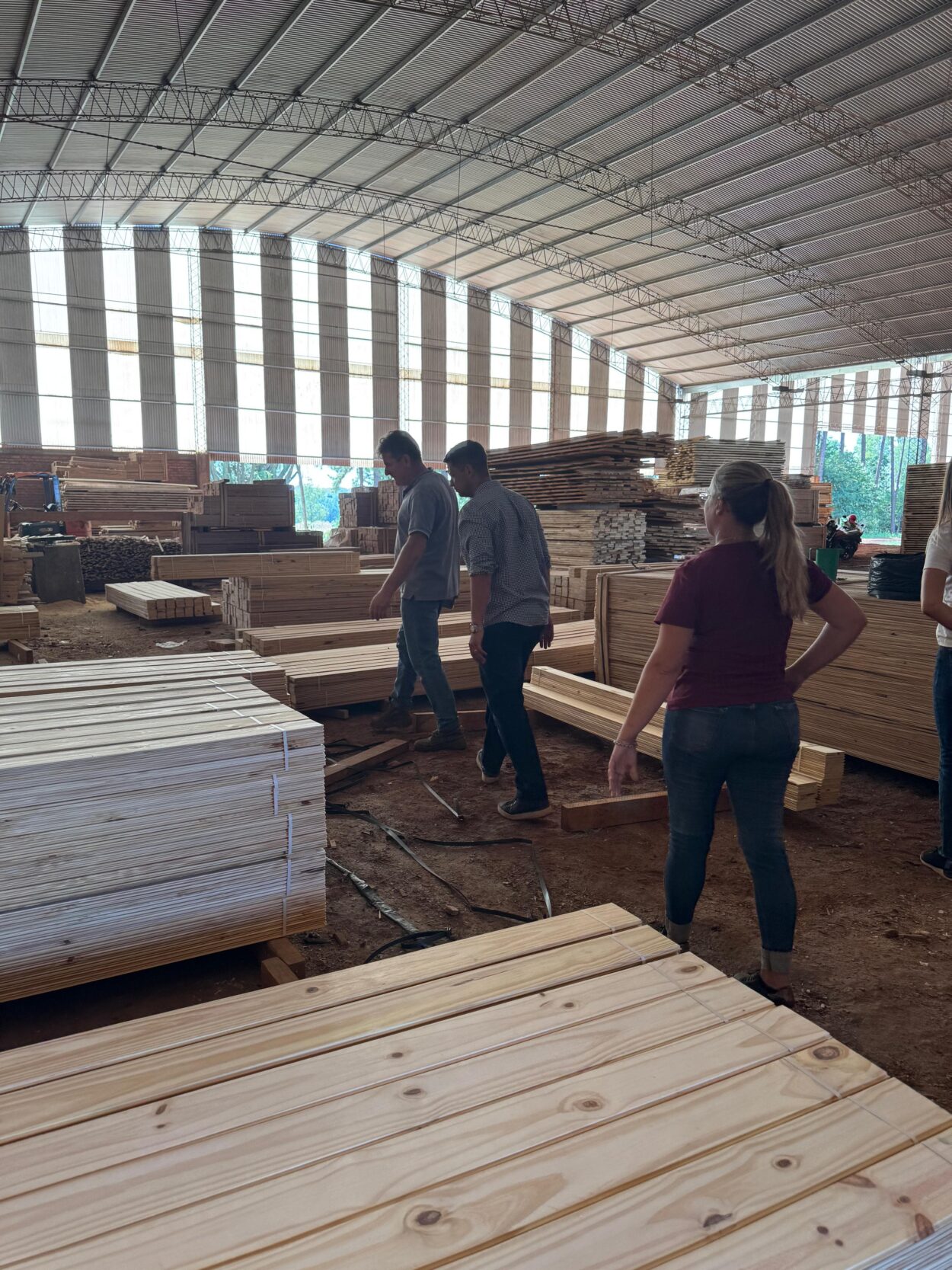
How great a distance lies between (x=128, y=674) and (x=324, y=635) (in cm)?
400

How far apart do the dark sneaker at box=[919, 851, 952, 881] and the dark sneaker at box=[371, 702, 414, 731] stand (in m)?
3.40

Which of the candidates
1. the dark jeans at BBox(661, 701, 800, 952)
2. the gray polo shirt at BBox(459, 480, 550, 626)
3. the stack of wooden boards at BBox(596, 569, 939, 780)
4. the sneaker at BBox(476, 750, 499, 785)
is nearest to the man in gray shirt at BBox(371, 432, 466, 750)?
the sneaker at BBox(476, 750, 499, 785)

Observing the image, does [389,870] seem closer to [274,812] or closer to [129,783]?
[274,812]

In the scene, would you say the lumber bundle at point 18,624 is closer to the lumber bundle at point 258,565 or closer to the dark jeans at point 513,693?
the lumber bundle at point 258,565

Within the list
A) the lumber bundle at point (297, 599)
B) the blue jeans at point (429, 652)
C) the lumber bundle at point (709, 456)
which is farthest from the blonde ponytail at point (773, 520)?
the lumber bundle at point (709, 456)

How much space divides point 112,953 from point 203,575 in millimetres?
9491

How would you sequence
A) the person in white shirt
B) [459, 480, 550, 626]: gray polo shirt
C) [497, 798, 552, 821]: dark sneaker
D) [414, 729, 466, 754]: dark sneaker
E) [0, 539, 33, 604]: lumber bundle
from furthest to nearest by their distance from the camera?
[0, 539, 33, 604]: lumber bundle
[414, 729, 466, 754]: dark sneaker
[497, 798, 552, 821]: dark sneaker
[459, 480, 550, 626]: gray polo shirt
the person in white shirt

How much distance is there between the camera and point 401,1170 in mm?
1512

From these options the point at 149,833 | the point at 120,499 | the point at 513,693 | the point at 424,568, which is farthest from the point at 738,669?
the point at 120,499

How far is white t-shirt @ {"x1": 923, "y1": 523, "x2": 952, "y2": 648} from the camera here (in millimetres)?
3693

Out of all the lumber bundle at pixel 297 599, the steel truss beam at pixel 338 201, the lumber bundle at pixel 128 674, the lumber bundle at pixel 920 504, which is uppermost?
the steel truss beam at pixel 338 201

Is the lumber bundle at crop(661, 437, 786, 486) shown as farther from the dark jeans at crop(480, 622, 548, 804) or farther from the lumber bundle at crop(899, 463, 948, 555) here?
the dark jeans at crop(480, 622, 548, 804)

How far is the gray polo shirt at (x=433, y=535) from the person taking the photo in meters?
5.59

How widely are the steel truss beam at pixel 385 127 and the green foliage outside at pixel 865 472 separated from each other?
14.7 metres
